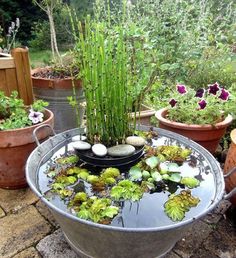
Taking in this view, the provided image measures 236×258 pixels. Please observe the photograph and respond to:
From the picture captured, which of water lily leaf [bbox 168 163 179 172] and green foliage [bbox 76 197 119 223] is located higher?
water lily leaf [bbox 168 163 179 172]

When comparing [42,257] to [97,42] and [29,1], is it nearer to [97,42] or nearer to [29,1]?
[97,42]

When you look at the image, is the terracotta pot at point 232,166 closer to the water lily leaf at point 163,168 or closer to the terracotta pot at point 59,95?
the water lily leaf at point 163,168

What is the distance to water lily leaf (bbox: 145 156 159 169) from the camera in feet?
4.62

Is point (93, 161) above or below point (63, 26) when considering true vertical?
below

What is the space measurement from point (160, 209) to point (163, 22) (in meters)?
2.54

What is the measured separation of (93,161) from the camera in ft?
4.63

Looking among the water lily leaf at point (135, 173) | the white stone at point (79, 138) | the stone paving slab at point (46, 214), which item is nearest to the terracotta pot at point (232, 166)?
the water lily leaf at point (135, 173)

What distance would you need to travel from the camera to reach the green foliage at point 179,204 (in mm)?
1127

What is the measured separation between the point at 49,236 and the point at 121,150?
662mm

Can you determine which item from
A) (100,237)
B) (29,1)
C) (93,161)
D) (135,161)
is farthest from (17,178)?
(29,1)

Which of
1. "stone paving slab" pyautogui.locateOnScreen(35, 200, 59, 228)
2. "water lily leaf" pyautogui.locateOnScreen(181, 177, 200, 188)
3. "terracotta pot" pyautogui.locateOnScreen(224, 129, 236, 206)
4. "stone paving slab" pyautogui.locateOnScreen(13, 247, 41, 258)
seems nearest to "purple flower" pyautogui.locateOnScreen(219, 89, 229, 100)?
"terracotta pot" pyautogui.locateOnScreen(224, 129, 236, 206)

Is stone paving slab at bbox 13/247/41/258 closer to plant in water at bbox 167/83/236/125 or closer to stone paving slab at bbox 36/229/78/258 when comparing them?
stone paving slab at bbox 36/229/78/258

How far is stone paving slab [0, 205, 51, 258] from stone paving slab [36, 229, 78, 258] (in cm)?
5

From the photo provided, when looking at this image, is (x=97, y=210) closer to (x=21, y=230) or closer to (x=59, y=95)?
(x=21, y=230)
